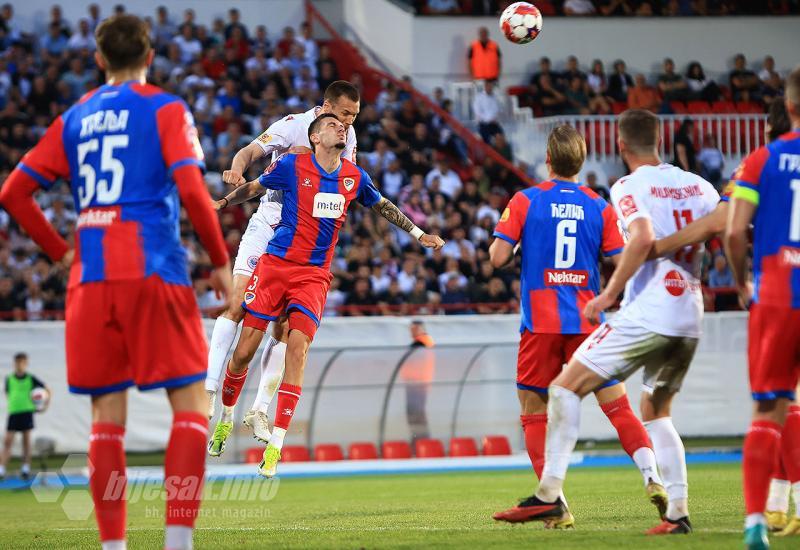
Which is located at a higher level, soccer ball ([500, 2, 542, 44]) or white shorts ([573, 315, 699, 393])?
soccer ball ([500, 2, 542, 44])

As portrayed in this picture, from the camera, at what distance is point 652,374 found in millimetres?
7559

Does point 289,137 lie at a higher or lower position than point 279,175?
higher

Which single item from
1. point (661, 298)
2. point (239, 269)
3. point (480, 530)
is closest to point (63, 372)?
point (239, 269)

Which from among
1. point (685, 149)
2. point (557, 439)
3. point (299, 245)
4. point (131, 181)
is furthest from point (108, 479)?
point (685, 149)

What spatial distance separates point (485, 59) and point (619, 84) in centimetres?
330

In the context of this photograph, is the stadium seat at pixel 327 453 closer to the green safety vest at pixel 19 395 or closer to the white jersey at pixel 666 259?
the green safety vest at pixel 19 395

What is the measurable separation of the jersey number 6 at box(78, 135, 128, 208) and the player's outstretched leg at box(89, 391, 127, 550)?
101cm

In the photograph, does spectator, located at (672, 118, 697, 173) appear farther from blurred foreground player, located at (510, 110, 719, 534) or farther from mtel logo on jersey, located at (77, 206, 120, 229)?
mtel logo on jersey, located at (77, 206, 120, 229)

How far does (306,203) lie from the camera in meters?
10.2

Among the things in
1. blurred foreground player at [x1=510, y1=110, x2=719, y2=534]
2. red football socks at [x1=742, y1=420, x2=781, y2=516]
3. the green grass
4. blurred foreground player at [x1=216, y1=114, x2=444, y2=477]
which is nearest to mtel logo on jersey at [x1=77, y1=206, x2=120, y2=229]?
the green grass

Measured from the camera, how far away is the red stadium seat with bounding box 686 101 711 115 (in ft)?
93.4

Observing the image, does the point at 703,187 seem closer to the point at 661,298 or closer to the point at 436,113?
the point at 661,298

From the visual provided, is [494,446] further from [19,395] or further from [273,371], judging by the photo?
[273,371]

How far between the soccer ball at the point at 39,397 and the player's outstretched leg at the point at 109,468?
13618 millimetres
